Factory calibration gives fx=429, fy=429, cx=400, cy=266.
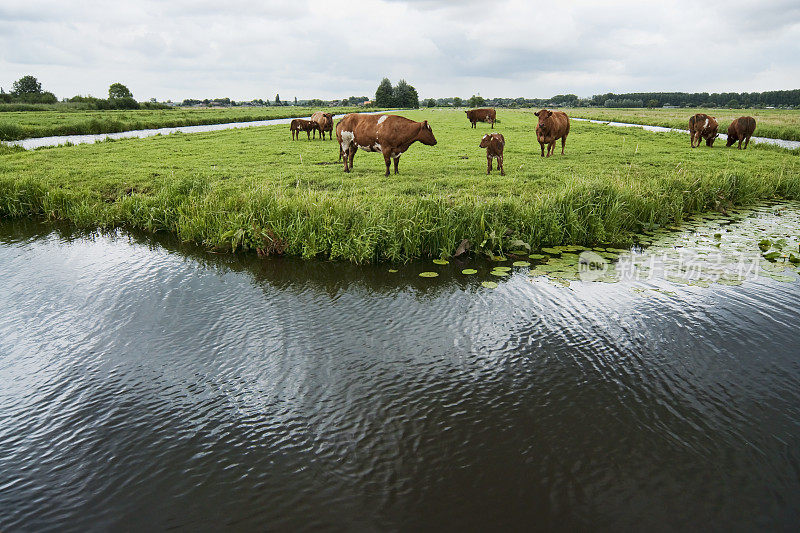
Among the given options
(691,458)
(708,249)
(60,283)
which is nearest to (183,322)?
(60,283)

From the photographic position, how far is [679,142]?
26531 millimetres

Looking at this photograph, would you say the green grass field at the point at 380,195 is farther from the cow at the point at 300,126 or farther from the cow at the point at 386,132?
the cow at the point at 300,126

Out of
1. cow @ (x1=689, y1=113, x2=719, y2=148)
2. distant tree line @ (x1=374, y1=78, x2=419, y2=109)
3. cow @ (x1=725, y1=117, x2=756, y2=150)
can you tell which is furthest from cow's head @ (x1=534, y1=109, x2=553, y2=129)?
distant tree line @ (x1=374, y1=78, x2=419, y2=109)

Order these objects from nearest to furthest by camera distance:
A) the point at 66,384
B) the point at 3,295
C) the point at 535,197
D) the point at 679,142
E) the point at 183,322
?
the point at 66,384, the point at 183,322, the point at 3,295, the point at 535,197, the point at 679,142

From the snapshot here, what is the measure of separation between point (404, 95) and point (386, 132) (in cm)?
10913

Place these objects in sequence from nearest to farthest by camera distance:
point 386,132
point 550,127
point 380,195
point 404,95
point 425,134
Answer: point 380,195, point 386,132, point 425,134, point 550,127, point 404,95

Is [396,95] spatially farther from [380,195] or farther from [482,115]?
[380,195]

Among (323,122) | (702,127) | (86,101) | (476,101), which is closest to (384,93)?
(476,101)

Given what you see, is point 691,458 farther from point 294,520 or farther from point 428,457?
point 294,520

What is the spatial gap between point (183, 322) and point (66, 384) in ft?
5.34

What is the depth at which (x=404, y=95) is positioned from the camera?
114812 millimetres

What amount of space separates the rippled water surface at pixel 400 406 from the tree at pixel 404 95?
382 ft

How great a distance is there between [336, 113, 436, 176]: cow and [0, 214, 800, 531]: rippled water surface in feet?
25.5

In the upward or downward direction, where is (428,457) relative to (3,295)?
downward
